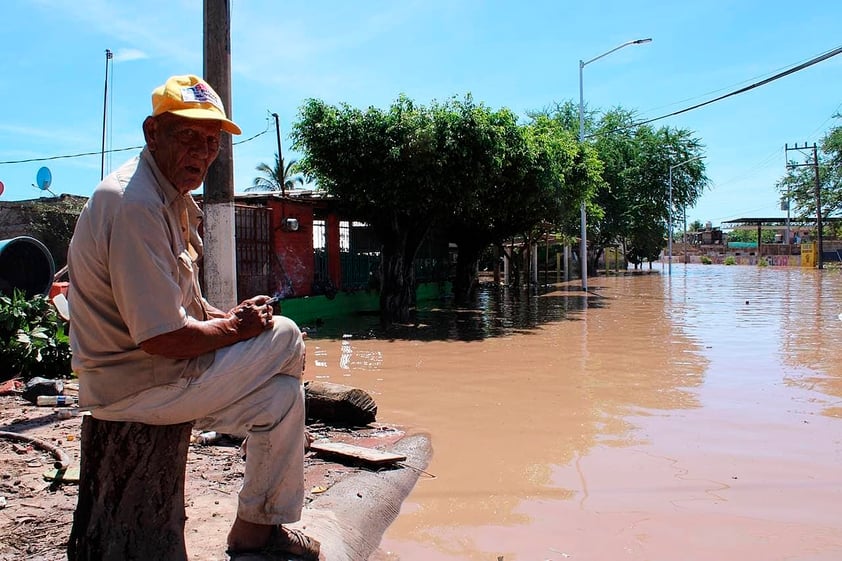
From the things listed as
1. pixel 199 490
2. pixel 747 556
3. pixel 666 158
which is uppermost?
pixel 666 158

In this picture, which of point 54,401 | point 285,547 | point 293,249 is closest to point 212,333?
point 285,547

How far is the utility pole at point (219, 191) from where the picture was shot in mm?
5789

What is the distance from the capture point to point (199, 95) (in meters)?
2.34

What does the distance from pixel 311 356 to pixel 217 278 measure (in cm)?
479

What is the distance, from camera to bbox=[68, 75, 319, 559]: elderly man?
2.07 meters

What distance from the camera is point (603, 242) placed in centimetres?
3944

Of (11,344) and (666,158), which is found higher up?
(666,158)

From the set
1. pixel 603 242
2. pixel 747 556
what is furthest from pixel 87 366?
pixel 603 242

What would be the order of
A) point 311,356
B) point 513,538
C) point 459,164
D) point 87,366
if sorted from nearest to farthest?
point 87,366 < point 513,538 < point 311,356 < point 459,164

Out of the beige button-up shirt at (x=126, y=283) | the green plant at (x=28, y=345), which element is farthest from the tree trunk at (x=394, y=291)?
the beige button-up shirt at (x=126, y=283)

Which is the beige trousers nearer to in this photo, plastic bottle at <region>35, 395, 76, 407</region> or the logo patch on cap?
the logo patch on cap

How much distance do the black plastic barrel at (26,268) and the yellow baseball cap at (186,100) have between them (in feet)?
23.0

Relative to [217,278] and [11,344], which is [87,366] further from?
[11,344]

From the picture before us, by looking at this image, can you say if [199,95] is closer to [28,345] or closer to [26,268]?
[28,345]
